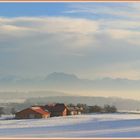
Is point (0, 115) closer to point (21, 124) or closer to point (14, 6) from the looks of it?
point (21, 124)

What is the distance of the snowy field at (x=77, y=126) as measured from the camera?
5.71 metres

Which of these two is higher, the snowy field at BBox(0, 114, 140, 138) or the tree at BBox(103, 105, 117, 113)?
the tree at BBox(103, 105, 117, 113)

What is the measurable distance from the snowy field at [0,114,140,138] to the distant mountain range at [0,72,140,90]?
0.31m

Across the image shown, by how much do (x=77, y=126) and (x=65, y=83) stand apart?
452 millimetres

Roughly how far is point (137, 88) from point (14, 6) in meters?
1.47

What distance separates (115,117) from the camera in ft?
19.4

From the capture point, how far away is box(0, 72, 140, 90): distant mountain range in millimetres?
5762

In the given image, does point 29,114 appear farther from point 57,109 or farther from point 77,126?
point 77,126

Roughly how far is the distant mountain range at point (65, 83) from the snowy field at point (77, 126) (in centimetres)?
31

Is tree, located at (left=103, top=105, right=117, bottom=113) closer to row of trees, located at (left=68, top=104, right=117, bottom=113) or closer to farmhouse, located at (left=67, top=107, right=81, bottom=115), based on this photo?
row of trees, located at (left=68, top=104, right=117, bottom=113)

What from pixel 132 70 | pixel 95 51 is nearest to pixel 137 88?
pixel 132 70

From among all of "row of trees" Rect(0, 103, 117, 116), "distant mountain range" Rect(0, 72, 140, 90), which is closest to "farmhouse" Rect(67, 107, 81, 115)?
"row of trees" Rect(0, 103, 117, 116)

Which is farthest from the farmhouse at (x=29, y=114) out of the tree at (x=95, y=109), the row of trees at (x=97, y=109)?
the tree at (x=95, y=109)

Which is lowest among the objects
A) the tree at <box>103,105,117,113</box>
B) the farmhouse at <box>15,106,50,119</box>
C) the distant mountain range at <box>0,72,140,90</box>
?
the farmhouse at <box>15,106,50,119</box>
